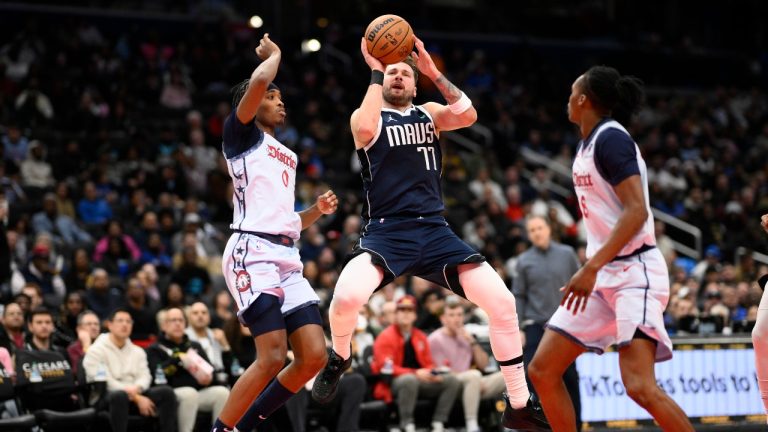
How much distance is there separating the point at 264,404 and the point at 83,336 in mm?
5081

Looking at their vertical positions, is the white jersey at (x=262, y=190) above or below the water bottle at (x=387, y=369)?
above

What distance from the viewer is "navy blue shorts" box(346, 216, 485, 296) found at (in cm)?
677

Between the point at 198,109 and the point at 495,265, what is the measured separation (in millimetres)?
7250

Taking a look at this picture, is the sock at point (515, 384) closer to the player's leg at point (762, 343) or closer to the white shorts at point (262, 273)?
the white shorts at point (262, 273)

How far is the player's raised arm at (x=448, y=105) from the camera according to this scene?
279 inches

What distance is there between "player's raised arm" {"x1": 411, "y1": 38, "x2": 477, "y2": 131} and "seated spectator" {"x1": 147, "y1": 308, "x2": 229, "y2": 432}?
4.76 metres

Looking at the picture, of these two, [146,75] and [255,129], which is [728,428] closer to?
[255,129]

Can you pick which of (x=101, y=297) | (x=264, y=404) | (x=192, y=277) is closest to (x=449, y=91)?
(x=264, y=404)

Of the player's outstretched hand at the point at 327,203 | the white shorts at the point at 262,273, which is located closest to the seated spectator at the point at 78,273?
the player's outstretched hand at the point at 327,203

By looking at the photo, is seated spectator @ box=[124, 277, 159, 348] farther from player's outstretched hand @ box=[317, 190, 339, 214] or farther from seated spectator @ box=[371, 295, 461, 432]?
player's outstretched hand @ box=[317, 190, 339, 214]

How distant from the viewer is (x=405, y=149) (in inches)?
273

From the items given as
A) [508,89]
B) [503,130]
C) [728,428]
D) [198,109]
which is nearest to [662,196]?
[503,130]

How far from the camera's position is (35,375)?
408 inches

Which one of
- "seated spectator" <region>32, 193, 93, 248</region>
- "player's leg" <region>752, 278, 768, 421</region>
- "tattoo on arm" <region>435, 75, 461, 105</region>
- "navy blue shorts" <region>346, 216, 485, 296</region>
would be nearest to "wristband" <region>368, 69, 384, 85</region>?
"tattoo on arm" <region>435, 75, 461, 105</region>
